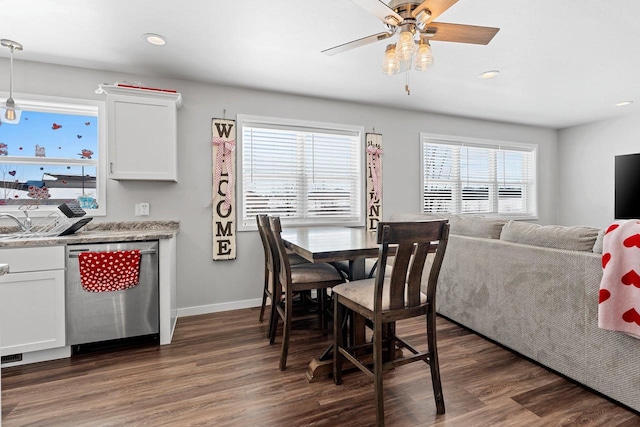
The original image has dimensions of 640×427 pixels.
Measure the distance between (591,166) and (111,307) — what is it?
22.2ft

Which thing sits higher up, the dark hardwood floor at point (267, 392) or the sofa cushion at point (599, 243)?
the sofa cushion at point (599, 243)

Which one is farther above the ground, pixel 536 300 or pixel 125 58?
pixel 125 58

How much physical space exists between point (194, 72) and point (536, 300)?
3.48m

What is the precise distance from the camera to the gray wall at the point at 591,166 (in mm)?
4699

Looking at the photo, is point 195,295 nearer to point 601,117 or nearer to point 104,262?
point 104,262

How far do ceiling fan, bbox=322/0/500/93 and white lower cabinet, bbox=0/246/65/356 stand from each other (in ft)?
8.50

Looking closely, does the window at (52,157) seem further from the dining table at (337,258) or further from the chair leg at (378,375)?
the chair leg at (378,375)

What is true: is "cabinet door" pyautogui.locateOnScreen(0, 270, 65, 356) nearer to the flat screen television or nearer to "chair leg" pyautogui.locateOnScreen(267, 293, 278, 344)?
"chair leg" pyautogui.locateOnScreen(267, 293, 278, 344)

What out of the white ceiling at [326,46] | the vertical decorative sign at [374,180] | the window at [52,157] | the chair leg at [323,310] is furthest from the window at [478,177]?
the window at [52,157]

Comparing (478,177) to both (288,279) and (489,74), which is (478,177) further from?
(288,279)

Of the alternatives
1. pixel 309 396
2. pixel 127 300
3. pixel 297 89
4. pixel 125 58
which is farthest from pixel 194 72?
pixel 309 396

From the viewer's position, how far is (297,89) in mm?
3521

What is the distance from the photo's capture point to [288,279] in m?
2.14

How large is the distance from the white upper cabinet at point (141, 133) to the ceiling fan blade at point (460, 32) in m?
2.28
